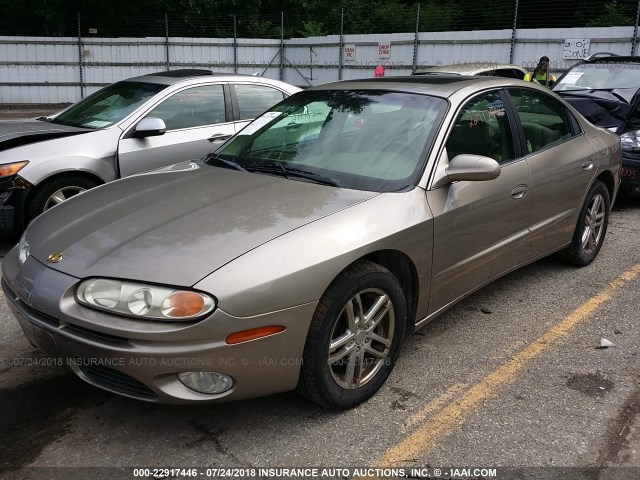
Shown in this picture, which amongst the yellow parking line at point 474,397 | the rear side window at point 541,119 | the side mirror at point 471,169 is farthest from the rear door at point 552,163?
the side mirror at point 471,169

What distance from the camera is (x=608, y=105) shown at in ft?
25.1

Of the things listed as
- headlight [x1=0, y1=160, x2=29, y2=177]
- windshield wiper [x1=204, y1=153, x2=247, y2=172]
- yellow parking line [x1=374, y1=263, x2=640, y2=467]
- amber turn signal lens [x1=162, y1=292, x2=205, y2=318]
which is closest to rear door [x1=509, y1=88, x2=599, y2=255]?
yellow parking line [x1=374, y1=263, x2=640, y2=467]

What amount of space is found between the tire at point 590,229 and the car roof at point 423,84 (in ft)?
4.16

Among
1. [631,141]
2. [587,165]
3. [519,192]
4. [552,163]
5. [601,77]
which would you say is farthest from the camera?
[601,77]

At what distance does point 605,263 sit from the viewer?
521cm

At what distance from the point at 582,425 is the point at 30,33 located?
75.8 feet

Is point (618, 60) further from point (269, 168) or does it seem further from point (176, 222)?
point (176, 222)

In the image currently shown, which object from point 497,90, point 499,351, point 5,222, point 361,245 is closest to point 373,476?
point 361,245

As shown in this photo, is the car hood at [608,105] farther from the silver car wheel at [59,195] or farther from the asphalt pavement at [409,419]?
the silver car wheel at [59,195]

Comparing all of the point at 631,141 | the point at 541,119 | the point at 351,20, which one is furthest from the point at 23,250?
the point at 351,20

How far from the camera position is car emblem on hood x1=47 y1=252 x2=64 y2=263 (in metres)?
2.72

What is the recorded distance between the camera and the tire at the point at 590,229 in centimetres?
482

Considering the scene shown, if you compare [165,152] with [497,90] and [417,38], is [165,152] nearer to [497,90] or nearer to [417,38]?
[497,90]

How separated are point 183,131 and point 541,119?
334cm
